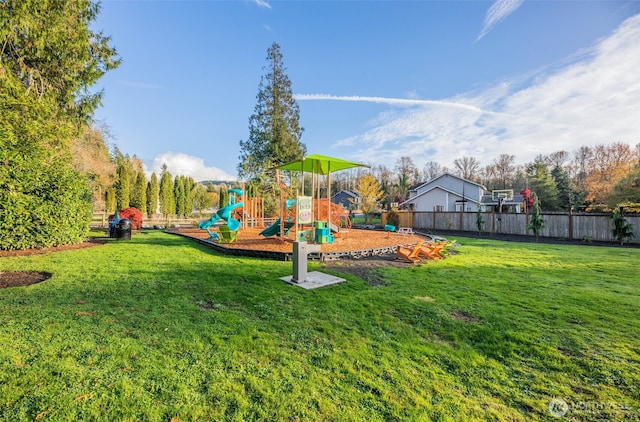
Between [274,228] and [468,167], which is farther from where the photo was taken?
[468,167]

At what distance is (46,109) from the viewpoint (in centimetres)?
652

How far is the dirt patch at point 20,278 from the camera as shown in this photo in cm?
528

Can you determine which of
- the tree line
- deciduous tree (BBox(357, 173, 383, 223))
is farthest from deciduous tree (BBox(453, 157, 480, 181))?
deciduous tree (BBox(357, 173, 383, 223))

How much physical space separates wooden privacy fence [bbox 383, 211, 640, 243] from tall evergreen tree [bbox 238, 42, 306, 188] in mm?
11808

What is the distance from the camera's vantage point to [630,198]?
1872cm

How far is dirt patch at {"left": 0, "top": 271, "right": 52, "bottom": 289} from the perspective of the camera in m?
5.28

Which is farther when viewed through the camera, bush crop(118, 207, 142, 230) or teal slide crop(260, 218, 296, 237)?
bush crop(118, 207, 142, 230)

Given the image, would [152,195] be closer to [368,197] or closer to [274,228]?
[368,197]

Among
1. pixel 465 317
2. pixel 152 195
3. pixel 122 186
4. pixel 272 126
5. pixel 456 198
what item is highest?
pixel 272 126

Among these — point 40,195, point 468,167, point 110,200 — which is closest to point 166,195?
point 110,200

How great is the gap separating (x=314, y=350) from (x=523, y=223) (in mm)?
19743

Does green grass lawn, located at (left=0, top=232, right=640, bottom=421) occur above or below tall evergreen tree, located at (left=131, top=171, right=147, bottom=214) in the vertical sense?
below

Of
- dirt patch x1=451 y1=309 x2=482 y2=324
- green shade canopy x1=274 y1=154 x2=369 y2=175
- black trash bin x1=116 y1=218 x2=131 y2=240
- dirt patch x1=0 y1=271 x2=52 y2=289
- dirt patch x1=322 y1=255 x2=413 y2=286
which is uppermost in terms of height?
green shade canopy x1=274 y1=154 x2=369 y2=175

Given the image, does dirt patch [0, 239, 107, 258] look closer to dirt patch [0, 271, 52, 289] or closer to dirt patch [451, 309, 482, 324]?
dirt patch [0, 271, 52, 289]
